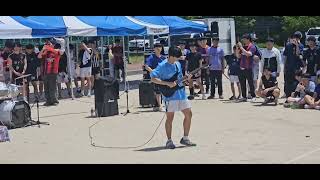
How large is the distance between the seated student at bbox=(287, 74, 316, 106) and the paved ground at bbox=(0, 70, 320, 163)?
1.45 feet

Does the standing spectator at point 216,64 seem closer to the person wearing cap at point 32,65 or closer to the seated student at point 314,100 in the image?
the seated student at point 314,100

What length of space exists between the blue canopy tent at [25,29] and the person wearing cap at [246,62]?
5.20 meters

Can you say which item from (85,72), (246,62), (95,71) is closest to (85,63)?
(85,72)

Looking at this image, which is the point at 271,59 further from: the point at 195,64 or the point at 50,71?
the point at 50,71

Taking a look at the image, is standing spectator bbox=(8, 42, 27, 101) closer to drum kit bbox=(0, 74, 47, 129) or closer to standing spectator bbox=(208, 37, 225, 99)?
drum kit bbox=(0, 74, 47, 129)

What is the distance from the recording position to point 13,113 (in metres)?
12.8

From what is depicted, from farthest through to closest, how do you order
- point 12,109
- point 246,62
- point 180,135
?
point 246,62 < point 12,109 < point 180,135

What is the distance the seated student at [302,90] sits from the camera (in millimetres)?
14508

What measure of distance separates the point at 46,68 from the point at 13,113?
4430mm

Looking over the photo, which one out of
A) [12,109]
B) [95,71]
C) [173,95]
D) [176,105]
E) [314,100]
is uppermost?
[95,71]
